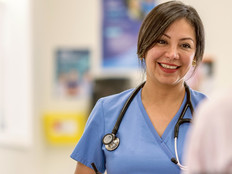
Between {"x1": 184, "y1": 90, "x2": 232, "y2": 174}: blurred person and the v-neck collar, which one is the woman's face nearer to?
the v-neck collar

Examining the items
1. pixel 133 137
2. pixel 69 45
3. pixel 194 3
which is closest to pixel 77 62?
pixel 69 45

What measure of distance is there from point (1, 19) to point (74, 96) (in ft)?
2.84

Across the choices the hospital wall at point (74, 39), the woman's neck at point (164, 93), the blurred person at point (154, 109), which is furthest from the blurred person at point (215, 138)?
the hospital wall at point (74, 39)

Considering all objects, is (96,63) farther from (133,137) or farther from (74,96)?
(133,137)

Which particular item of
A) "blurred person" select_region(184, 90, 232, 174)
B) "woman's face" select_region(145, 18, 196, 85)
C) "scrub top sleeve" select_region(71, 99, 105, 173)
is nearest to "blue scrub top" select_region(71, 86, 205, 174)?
"scrub top sleeve" select_region(71, 99, 105, 173)

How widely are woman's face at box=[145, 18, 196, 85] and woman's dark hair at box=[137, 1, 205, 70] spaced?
0.02 meters

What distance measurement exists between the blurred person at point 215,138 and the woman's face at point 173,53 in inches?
25.8

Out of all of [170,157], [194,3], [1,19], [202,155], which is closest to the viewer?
[202,155]

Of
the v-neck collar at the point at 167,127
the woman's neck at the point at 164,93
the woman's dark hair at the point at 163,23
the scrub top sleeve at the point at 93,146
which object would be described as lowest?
the scrub top sleeve at the point at 93,146

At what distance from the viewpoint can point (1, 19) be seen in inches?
105

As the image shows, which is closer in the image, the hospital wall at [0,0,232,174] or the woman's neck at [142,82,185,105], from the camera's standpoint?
the woman's neck at [142,82,185,105]

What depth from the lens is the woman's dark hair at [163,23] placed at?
3.73 feet

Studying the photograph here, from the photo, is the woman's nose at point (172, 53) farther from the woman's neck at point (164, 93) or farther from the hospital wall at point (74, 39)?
the hospital wall at point (74, 39)

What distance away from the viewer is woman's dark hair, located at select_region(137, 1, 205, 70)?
1136 mm
